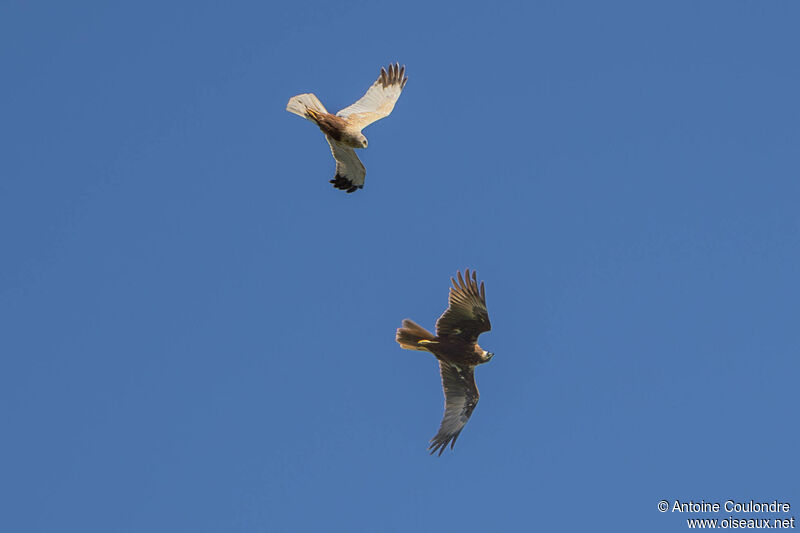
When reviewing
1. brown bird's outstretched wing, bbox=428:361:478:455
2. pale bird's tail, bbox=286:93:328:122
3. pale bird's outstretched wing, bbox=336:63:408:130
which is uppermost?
pale bird's outstretched wing, bbox=336:63:408:130

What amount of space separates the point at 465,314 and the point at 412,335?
1128 mm

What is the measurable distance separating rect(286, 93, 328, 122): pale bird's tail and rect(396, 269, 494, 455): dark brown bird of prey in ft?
14.5

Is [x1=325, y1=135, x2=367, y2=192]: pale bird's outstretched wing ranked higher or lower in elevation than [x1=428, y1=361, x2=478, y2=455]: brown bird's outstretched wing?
higher

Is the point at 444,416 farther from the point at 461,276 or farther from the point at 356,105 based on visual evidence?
the point at 356,105

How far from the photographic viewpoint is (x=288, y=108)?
24203 mm

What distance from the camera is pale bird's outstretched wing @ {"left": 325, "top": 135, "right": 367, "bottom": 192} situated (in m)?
25.5

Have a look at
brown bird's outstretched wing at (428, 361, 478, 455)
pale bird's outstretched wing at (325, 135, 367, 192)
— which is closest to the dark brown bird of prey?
brown bird's outstretched wing at (428, 361, 478, 455)

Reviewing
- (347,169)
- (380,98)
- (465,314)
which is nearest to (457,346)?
(465,314)

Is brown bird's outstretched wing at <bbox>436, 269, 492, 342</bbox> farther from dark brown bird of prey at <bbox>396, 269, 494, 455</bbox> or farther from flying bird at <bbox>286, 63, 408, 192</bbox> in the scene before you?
flying bird at <bbox>286, 63, 408, 192</bbox>

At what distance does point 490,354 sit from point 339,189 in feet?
16.1

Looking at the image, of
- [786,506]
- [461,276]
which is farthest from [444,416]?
[786,506]

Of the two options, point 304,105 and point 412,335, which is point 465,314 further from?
point 304,105

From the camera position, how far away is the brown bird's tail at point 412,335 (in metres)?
23.6

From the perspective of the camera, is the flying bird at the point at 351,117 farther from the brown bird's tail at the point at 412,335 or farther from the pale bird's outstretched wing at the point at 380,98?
the brown bird's tail at the point at 412,335
